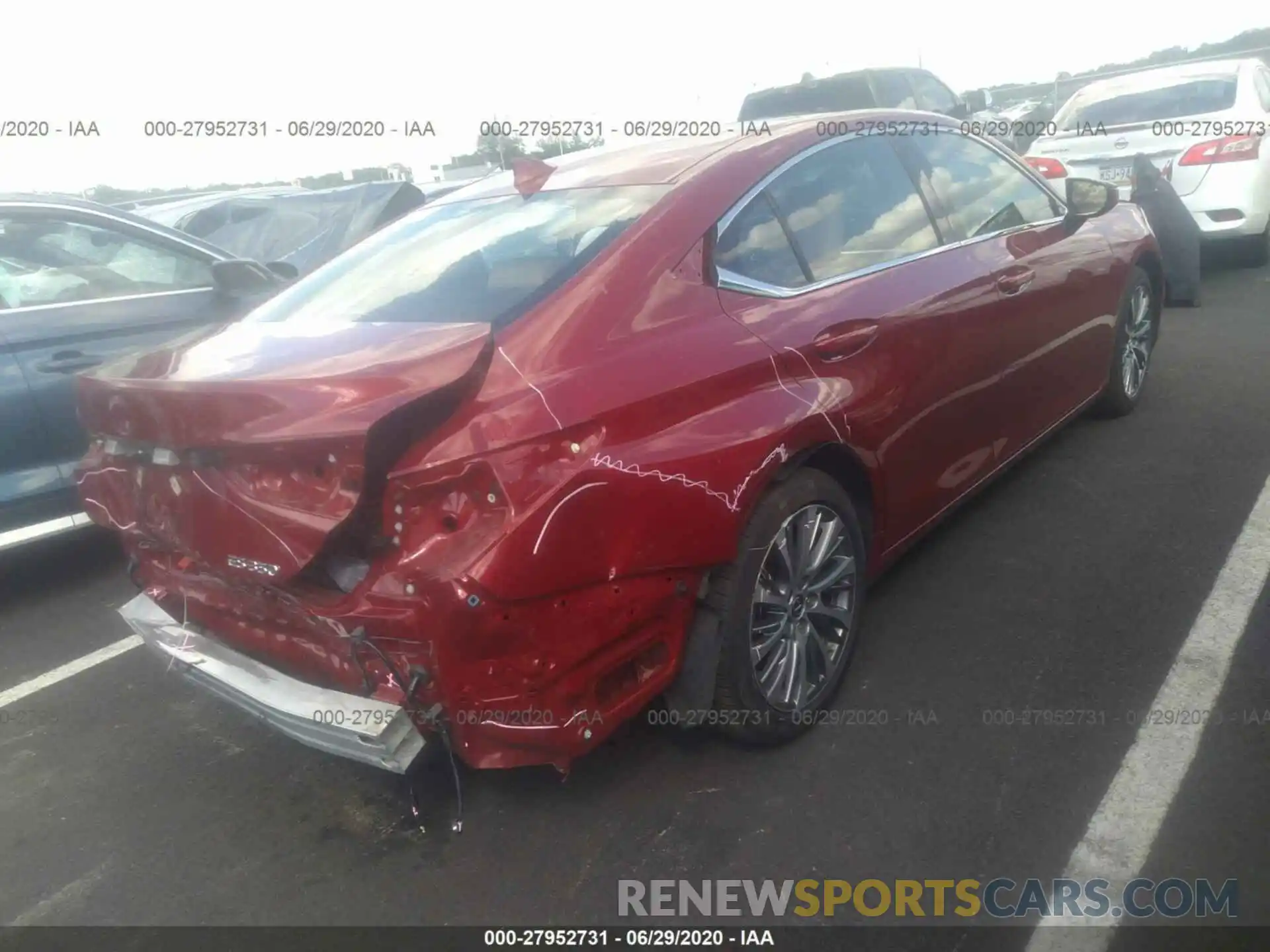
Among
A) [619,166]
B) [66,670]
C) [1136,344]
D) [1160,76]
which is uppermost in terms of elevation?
[1160,76]

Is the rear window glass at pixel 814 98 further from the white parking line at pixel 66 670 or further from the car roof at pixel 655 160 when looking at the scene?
the white parking line at pixel 66 670

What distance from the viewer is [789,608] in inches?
111

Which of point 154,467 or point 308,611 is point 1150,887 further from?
point 154,467

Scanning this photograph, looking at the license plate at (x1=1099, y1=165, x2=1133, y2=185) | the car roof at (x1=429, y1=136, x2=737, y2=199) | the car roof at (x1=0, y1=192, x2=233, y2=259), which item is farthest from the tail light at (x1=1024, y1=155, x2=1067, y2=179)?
the car roof at (x1=0, y1=192, x2=233, y2=259)

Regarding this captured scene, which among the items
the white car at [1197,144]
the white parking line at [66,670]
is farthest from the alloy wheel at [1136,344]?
the white parking line at [66,670]

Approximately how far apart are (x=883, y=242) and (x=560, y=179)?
104 cm

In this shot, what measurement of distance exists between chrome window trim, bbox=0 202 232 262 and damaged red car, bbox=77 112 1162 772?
6.10ft

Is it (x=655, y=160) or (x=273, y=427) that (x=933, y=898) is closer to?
Answer: (x=273, y=427)

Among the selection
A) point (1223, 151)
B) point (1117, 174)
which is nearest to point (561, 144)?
point (1117, 174)

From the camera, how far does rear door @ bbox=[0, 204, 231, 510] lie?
4281 mm

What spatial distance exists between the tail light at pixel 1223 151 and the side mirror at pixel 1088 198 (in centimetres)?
370

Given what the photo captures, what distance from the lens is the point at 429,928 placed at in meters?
2.37

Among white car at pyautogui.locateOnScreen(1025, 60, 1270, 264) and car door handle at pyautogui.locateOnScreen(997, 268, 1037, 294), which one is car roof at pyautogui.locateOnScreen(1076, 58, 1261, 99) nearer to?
white car at pyautogui.locateOnScreen(1025, 60, 1270, 264)

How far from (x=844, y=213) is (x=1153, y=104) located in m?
6.71
